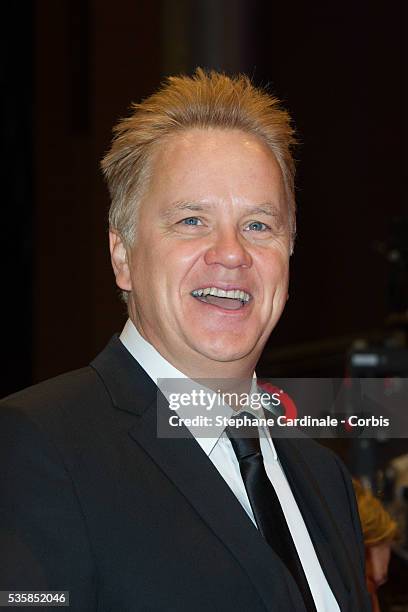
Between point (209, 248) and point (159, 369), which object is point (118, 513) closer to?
point (159, 369)

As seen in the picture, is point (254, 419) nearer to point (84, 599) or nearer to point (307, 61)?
point (84, 599)

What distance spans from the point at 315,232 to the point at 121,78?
177 centimetres

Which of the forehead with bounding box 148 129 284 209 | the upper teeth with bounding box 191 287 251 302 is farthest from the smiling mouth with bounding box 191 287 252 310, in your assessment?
the forehead with bounding box 148 129 284 209

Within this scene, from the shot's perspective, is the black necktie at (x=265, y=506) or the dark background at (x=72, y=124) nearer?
the black necktie at (x=265, y=506)

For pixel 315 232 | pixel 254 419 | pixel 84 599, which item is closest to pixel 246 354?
pixel 254 419

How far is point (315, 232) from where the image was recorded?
6.32 meters

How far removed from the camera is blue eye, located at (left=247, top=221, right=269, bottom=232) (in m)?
1.29

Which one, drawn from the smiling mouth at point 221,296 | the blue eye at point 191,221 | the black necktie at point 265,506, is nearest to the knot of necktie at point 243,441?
the black necktie at point 265,506

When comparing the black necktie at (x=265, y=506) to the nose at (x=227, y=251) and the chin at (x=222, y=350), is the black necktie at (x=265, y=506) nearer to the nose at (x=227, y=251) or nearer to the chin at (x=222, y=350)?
the chin at (x=222, y=350)

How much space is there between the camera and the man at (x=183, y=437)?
1.08 metres

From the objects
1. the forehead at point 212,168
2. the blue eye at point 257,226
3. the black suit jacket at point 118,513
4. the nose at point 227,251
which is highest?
the forehead at point 212,168

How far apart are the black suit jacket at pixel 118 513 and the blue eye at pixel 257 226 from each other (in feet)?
0.78

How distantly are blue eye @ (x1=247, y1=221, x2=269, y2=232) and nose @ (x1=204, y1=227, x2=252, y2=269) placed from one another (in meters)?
0.03

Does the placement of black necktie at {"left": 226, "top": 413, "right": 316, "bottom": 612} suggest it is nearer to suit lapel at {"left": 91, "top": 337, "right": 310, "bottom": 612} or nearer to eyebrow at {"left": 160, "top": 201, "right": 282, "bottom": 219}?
suit lapel at {"left": 91, "top": 337, "right": 310, "bottom": 612}
